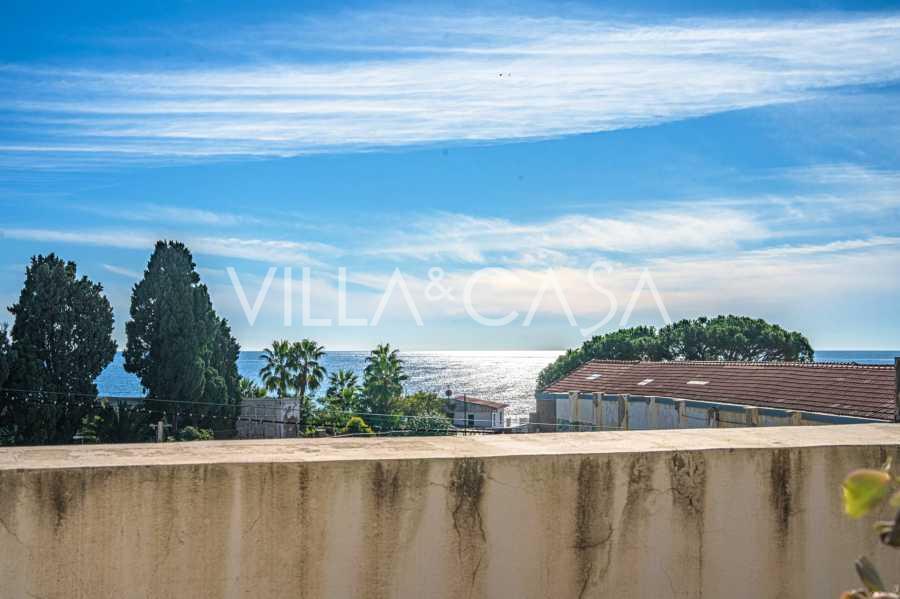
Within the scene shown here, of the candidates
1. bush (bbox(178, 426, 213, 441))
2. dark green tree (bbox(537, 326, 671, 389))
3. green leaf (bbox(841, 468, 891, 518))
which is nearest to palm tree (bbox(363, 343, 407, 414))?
dark green tree (bbox(537, 326, 671, 389))

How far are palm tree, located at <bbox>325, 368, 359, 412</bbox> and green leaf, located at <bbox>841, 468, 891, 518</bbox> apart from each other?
47.5 meters

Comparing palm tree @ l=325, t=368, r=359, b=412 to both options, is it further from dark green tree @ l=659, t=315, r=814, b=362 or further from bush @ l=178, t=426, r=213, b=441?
dark green tree @ l=659, t=315, r=814, b=362

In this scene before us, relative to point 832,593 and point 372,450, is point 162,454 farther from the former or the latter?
point 832,593

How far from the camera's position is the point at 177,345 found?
38125 mm

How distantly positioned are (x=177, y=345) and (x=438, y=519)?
37.6 meters

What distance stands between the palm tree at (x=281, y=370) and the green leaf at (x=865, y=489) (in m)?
52.6

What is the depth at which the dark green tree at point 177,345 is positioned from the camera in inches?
1475

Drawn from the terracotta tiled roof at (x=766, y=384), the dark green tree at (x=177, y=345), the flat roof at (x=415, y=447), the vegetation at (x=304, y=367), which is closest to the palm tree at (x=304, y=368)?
the vegetation at (x=304, y=367)

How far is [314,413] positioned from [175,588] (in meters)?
43.8

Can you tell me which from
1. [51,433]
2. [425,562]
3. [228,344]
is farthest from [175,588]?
[228,344]

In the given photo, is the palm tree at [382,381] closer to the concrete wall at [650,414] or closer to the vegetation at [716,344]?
the vegetation at [716,344]

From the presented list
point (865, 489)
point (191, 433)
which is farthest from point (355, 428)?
point (865, 489)

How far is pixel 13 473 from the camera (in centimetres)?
246

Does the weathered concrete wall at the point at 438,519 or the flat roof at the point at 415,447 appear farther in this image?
the flat roof at the point at 415,447
